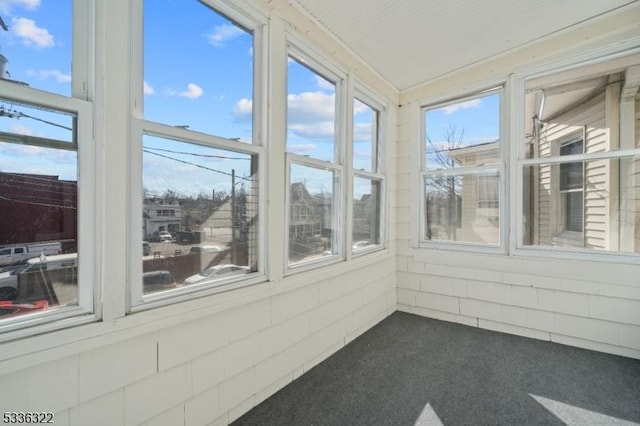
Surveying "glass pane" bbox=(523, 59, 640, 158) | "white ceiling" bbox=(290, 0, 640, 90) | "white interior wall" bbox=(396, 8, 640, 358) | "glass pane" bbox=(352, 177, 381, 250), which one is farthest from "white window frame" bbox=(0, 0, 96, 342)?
"glass pane" bbox=(523, 59, 640, 158)

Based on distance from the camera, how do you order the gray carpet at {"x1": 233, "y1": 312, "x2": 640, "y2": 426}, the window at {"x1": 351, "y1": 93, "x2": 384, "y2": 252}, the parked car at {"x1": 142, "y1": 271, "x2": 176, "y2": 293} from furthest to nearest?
the window at {"x1": 351, "y1": 93, "x2": 384, "y2": 252} < the gray carpet at {"x1": 233, "y1": 312, "x2": 640, "y2": 426} < the parked car at {"x1": 142, "y1": 271, "x2": 176, "y2": 293}

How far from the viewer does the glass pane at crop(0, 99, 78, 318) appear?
102cm

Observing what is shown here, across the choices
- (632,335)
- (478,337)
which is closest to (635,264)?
(632,335)

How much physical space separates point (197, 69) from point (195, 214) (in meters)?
0.77

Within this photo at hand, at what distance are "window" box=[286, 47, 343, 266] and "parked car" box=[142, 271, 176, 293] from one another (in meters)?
0.77

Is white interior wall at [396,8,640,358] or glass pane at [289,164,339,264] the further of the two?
white interior wall at [396,8,640,358]

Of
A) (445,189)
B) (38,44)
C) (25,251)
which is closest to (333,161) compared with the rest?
(445,189)

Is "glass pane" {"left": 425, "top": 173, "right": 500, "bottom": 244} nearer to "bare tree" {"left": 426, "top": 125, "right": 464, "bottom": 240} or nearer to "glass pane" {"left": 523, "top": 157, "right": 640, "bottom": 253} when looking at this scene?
"bare tree" {"left": 426, "top": 125, "right": 464, "bottom": 240}

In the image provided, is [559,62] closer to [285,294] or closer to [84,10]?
[285,294]

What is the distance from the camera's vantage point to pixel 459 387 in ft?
6.43

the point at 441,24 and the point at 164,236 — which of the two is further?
the point at 441,24

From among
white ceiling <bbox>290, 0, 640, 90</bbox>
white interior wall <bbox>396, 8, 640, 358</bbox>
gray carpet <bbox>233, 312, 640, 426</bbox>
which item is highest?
white ceiling <bbox>290, 0, 640, 90</bbox>

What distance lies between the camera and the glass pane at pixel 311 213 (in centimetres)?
212

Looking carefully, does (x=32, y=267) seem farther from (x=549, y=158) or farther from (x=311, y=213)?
(x=549, y=158)
